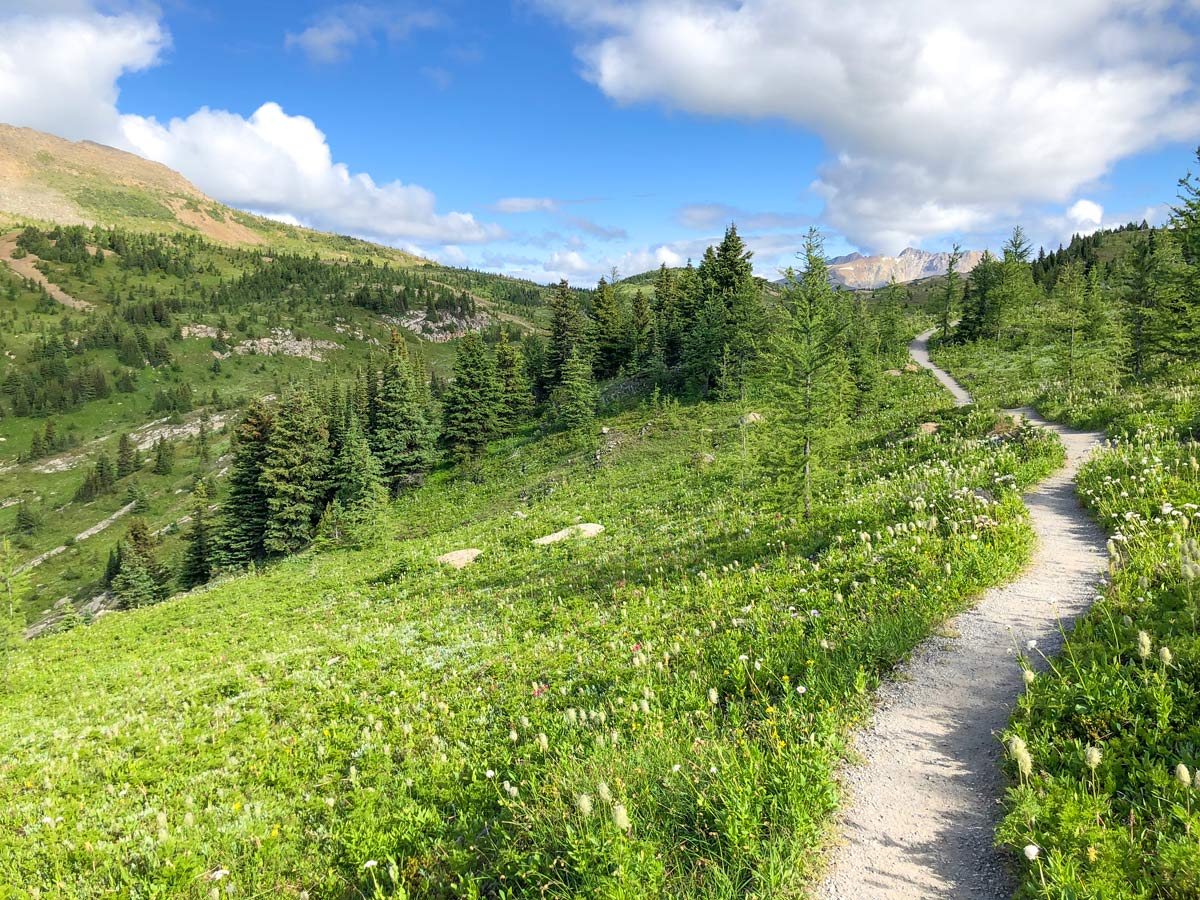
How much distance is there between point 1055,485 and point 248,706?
18.7 metres

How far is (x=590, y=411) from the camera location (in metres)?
A: 49.9

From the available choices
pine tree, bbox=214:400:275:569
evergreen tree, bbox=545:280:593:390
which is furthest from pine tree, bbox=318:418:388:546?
evergreen tree, bbox=545:280:593:390

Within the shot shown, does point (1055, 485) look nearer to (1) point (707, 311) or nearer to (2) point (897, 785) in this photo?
(2) point (897, 785)

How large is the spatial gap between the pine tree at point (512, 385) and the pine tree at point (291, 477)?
20872mm

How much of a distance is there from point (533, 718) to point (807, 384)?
12642 mm

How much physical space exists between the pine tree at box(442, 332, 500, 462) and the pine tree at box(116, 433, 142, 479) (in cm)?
14045

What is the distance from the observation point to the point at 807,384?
16078mm

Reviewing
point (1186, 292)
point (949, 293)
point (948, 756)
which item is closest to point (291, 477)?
point (948, 756)

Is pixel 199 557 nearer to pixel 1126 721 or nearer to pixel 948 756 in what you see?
pixel 948 756

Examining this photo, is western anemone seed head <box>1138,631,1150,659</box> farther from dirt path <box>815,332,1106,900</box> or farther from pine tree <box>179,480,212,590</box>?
pine tree <box>179,480,212,590</box>

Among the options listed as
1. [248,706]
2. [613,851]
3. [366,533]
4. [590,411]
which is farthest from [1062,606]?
[590,411]

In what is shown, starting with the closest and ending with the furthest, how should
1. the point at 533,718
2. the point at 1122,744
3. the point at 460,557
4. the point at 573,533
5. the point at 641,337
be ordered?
the point at 1122,744 → the point at 533,718 → the point at 573,533 → the point at 460,557 → the point at 641,337

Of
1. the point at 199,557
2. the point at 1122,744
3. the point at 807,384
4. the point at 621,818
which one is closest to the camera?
the point at 621,818

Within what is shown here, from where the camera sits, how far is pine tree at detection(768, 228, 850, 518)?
1600 centimetres
